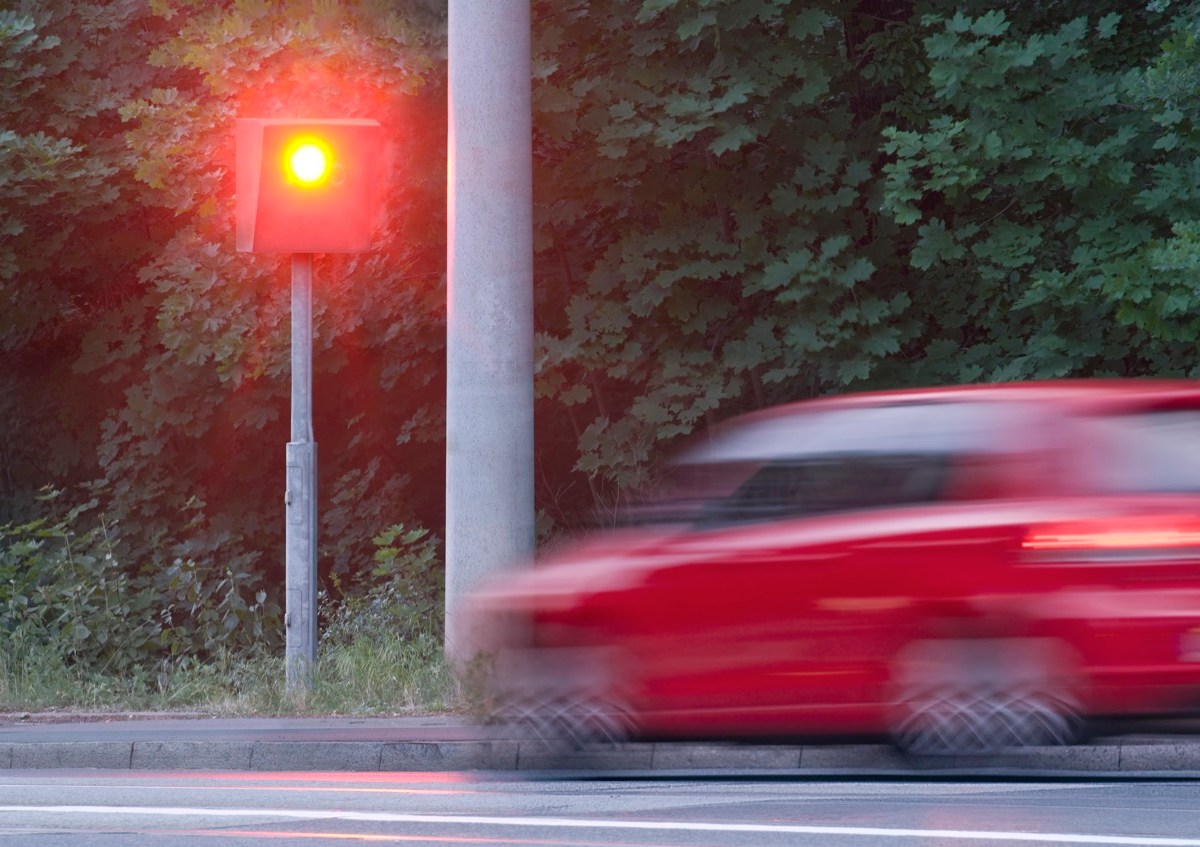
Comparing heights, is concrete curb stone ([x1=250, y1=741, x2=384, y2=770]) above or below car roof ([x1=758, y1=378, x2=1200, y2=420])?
below

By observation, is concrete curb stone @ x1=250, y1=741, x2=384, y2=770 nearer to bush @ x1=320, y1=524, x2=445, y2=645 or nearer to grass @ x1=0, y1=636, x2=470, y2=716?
grass @ x1=0, y1=636, x2=470, y2=716

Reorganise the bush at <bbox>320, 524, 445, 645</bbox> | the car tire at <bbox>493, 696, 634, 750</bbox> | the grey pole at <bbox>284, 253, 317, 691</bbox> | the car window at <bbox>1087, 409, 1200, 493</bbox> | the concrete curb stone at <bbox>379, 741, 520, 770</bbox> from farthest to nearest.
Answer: the bush at <bbox>320, 524, 445, 645</bbox>
the grey pole at <bbox>284, 253, 317, 691</bbox>
the concrete curb stone at <bbox>379, 741, 520, 770</bbox>
the car tire at <bbox>493, 696, 634, 750</bbox>
the car window at <bbox>1087, 409, 1200, 493</bbox>

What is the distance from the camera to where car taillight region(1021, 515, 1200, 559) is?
756 cm

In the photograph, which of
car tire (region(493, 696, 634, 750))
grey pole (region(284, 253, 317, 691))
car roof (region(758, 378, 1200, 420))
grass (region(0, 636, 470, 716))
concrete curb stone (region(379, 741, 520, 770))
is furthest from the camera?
grey pole (region(284, 253, 317, 691))

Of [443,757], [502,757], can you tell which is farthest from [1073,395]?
[443,757]

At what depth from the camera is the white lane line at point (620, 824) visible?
7.54 meters

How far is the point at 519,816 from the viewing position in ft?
28.4

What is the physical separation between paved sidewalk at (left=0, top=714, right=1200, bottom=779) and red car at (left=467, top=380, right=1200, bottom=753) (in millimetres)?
758

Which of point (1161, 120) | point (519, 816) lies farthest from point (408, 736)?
point (1161, 120)

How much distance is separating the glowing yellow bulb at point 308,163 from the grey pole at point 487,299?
87cm

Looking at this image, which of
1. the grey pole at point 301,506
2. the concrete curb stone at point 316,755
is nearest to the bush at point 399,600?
the grey pole at point 301,506

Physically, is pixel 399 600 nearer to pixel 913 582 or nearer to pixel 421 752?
pixel 421 752

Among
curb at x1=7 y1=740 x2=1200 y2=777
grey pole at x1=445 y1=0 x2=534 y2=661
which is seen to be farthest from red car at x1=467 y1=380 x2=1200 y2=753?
grey pole at x1=445 y1=0 x2=534 y2=661

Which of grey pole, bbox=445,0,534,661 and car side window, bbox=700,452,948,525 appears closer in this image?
car side window, bbox=700,452,948,525
